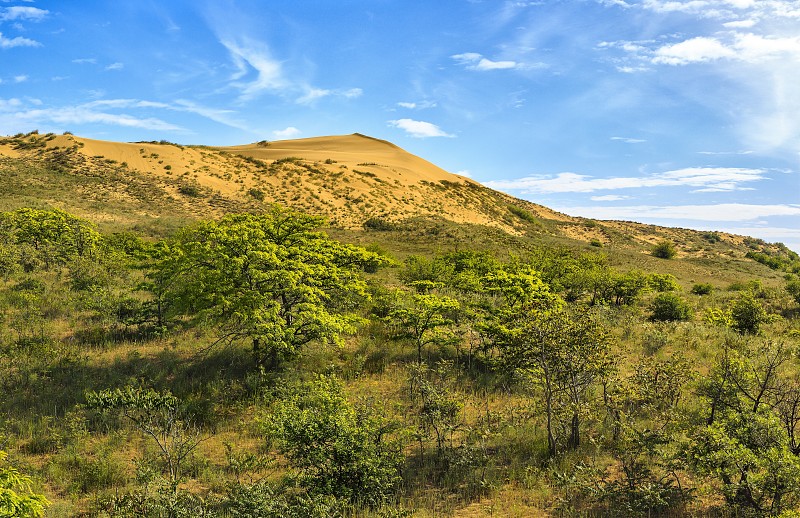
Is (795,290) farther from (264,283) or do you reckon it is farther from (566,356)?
(264,283)

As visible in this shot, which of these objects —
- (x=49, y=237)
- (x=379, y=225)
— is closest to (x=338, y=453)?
(x=49, y=237)

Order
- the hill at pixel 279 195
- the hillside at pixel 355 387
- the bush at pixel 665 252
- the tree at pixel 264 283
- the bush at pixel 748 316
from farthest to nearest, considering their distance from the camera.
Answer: the bush at pixel 665 252
the hill at pixel 279 195
the bush at pixel 748 316
the tree at pixel 264 283
the hillside at pixel 355 387

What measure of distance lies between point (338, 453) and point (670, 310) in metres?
21.4

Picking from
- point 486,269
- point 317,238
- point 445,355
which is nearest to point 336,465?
point 445,355

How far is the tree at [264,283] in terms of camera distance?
41.6 ft

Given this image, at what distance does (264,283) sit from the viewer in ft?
43.2

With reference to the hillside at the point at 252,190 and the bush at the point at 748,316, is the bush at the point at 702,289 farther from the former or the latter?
the hillside at the point at 252,190

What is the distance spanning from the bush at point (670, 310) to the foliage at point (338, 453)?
19851mm

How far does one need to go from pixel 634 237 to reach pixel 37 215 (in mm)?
78450

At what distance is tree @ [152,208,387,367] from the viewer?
1267 centimetres

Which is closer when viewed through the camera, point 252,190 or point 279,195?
point 252,190

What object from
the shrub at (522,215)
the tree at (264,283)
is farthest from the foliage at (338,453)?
the shrub at (522,215)

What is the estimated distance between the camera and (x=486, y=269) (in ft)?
80.2

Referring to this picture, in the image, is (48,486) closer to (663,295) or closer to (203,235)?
(203,235)
